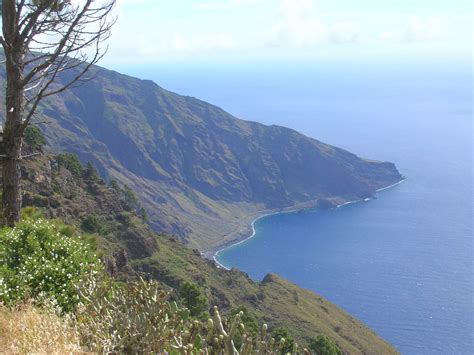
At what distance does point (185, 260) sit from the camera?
96625mm

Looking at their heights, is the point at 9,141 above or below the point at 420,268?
above

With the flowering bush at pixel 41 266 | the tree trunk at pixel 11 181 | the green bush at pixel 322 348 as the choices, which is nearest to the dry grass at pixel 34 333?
the flowering bush at pixel 41 266

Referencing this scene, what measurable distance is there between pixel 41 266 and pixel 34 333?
1.91 m

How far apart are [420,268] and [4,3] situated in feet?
551

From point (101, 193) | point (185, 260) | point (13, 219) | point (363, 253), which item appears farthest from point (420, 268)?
point (13, 219)

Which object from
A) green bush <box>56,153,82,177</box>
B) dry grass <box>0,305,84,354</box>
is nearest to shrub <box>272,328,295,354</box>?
dry grass <box>0,305,84,354</box>

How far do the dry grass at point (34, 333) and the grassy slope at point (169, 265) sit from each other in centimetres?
5695

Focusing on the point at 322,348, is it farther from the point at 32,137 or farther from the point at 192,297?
the point at 32,137

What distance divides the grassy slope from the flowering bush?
5522 cm

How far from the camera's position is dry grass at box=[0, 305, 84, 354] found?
22.3 feet

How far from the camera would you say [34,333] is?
23.7 feet

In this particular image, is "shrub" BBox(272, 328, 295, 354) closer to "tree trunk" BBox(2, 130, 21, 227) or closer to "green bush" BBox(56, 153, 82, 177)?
"tree trunk" BBox(2, 130, 21, 227)

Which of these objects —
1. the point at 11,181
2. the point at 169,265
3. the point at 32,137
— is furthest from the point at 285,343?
the point at 169,265

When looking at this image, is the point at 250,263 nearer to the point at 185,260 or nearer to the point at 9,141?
the point at 185,260
